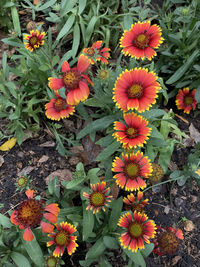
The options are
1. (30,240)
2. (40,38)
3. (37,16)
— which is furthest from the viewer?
(37,16)

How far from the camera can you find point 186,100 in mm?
2486

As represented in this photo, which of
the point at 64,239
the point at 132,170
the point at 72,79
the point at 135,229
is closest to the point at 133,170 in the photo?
the point at 132,170

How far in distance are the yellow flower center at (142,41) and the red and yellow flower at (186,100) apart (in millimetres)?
838

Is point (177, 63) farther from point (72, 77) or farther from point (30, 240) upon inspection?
point (30, 240)

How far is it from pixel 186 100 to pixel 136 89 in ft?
3.39

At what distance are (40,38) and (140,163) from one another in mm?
1150

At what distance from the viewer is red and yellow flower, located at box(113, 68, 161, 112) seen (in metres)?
1.60

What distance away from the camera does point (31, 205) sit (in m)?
1.52

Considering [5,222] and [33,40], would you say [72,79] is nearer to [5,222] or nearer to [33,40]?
[33,40]

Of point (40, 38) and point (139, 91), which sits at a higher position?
point (40, 38)

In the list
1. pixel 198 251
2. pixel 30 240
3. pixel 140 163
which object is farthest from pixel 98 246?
pixel 198 251

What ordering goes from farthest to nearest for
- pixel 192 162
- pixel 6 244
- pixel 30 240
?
1. pixel 192 162
2. pixel 6 244
3. pixel 30 240

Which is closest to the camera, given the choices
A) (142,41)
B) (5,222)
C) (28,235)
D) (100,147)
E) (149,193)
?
(28,235)

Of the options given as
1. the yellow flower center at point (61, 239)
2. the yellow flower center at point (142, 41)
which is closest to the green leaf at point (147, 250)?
the yellow flower center at point (61, 239)
